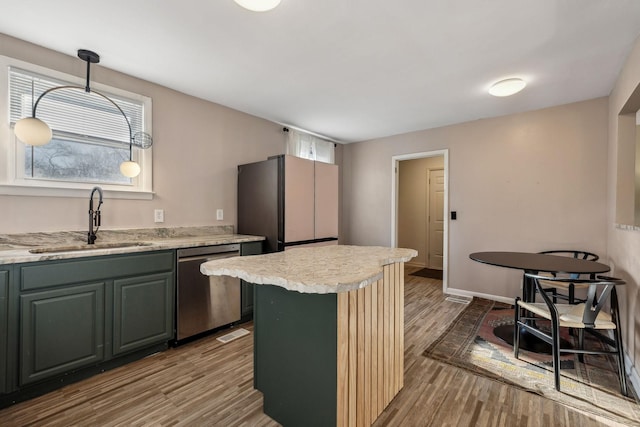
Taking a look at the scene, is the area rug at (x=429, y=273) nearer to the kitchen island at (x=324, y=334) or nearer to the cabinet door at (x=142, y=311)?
the kitchen island at (x=324, y=334)

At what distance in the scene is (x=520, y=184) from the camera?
11.7 ft

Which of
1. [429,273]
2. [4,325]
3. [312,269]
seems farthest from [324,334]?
[429,273]

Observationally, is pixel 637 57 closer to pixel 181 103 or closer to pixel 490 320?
pixel 490 320

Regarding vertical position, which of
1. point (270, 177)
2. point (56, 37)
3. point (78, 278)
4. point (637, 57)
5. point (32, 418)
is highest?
point (56, 37)

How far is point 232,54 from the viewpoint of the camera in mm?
2275

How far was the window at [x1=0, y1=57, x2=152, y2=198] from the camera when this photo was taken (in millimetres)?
2105

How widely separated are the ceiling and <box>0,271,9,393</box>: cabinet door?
66.4 inches

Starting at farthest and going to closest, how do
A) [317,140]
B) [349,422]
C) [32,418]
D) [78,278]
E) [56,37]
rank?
[317,140], [56,37], [78,278], [32,418], [349,422]

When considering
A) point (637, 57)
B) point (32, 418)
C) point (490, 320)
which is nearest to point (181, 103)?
point (32, 418)

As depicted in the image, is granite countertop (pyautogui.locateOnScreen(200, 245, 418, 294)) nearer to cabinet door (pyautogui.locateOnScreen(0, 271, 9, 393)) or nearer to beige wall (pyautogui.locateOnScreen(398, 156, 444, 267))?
cabinet door (pyautogui.locateOnScreen(0, 271, 9, 393))

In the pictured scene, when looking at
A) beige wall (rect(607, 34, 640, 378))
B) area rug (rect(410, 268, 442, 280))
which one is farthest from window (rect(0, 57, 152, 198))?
area rug (rect(410, 268, 442, 280))

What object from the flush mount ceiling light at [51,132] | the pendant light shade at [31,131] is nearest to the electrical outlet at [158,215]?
the flush mount ceiling light at [51,132]

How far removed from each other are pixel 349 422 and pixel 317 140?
3.97 m

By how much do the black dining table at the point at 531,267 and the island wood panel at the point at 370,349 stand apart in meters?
1.13
